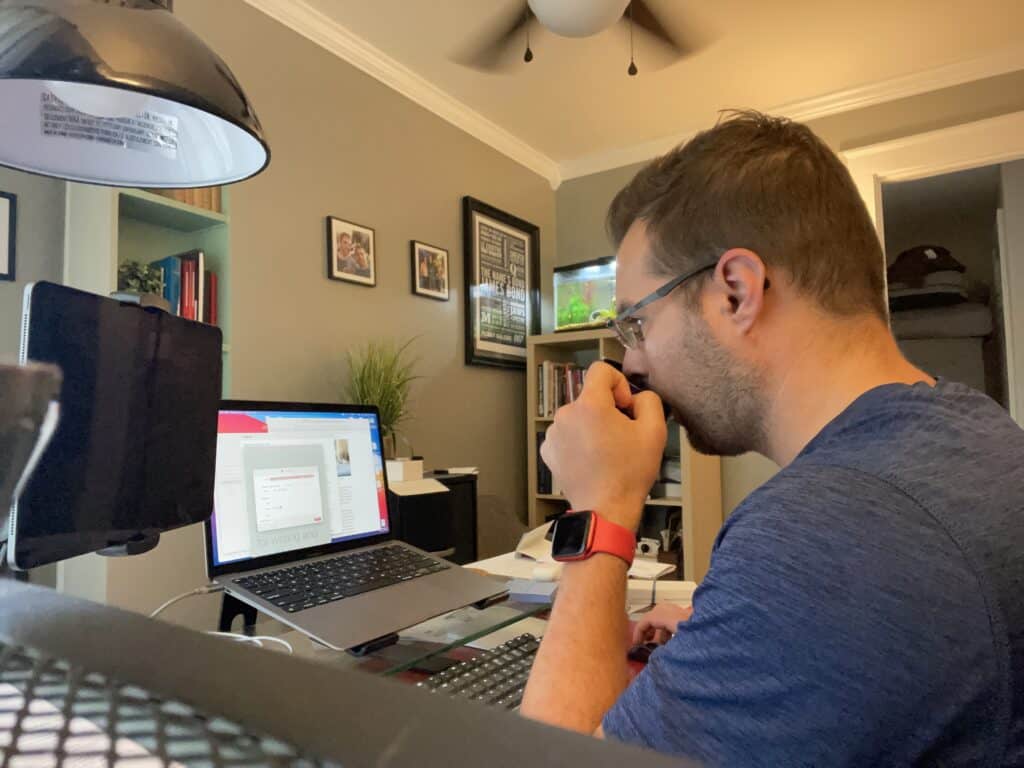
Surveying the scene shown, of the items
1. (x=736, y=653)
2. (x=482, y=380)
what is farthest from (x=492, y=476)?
(x=736, y=653)

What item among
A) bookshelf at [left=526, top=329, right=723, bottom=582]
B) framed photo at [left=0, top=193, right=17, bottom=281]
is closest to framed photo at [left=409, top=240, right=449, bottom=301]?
bookshelf at [left=526, top=329, right=723, bottom=582]

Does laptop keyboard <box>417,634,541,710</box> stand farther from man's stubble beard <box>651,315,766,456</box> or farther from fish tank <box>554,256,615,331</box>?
fish tank <box>554,256,615,331</box>

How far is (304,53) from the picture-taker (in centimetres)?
Result: 239

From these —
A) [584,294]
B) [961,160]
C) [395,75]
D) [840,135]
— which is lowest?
[584,294]

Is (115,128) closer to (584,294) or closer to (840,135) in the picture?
(584,294)

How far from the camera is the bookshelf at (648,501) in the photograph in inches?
114

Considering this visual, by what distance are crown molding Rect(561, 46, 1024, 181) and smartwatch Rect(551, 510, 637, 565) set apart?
2.20 meters

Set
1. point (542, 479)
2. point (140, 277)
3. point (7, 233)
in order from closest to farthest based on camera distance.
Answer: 1. point (7, 233)
2. point (140, 277)
3. point (542, 479)

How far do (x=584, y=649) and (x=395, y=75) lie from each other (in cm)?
258

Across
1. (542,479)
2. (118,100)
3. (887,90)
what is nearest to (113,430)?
(118,100)

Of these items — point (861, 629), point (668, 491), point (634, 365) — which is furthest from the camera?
point (668, 491)

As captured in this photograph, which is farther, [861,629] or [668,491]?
[668,491]

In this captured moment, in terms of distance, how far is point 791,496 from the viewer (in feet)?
1.95

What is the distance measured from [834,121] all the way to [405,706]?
3571 millimetres
